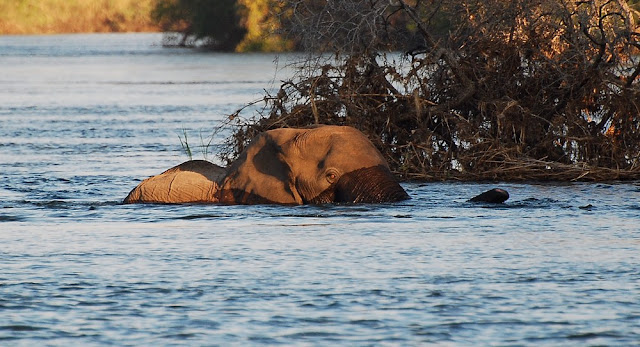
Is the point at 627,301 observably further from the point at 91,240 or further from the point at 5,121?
the point at 5,121

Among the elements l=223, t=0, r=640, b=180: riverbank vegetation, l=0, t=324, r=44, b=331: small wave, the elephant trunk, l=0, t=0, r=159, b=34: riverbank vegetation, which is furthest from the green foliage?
l=0, t=324, r=44, b=331: small wave

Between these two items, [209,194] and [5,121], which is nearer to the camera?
[209,194]

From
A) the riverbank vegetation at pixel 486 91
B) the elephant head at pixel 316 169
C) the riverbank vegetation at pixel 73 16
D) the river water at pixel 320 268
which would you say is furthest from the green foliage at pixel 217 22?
the elephant head at pixel 316 169

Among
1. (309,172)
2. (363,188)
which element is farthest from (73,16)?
(363,188)

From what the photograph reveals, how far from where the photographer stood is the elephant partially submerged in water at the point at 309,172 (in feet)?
45.7

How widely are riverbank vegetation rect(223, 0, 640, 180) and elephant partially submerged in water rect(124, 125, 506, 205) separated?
2.74 metres

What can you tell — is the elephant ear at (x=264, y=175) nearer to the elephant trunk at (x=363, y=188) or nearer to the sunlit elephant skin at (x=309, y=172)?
the sunlit elephant skin at (x=309, y=172)

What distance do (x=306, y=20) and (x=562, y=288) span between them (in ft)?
31.8

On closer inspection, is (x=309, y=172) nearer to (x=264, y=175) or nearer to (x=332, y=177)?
(x=332, y=177)

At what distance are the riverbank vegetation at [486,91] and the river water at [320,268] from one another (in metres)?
0.99

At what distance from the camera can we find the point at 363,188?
547 inches

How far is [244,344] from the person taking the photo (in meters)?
8.30

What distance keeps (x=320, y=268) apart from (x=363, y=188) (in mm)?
3180

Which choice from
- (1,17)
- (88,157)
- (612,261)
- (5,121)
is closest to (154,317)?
(612,261)
